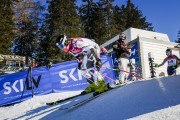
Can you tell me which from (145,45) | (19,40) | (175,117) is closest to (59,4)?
(19,40)

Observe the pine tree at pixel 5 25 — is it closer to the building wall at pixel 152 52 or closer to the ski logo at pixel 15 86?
the building wall at pixel 152 52

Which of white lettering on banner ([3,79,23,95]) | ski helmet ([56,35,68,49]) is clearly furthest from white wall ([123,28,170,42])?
ski helmet ([56,35,68,49])

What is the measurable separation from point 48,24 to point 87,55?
35.2 m

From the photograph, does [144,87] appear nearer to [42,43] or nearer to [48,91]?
[48,91]

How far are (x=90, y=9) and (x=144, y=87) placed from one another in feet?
163

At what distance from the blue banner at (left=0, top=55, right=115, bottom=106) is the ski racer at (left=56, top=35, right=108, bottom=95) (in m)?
5.30

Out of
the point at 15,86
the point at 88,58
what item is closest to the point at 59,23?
the point at 15,86

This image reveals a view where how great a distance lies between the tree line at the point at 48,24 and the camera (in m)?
31.3

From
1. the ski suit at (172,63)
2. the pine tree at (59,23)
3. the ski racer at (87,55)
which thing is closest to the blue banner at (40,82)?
the ski suit at (172,63)

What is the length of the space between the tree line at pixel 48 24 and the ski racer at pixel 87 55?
20372 mm

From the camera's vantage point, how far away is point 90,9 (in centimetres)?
5706

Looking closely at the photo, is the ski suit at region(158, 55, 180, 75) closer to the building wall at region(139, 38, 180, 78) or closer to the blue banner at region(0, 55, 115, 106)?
the blue banner at region(0, 55, 115, 106)

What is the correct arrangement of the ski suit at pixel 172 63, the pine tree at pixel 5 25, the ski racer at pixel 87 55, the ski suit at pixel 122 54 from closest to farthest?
the ski racer at pixel 87 55
the ski suit at pixel 122 54
the ski suit at pixel 172 63
the pine tree at pixel 5 25

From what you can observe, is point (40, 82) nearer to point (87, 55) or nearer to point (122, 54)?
point (122, 54)
